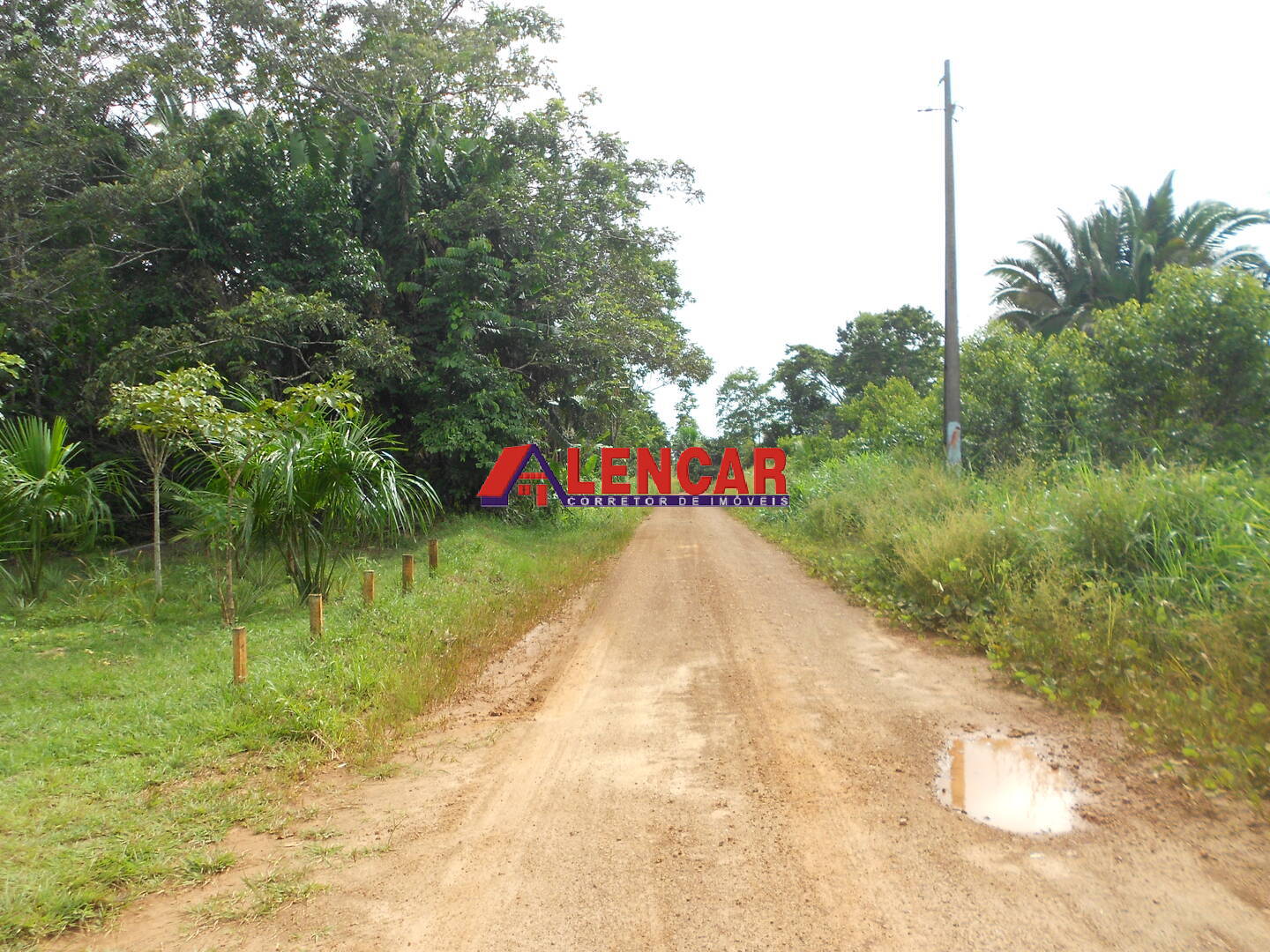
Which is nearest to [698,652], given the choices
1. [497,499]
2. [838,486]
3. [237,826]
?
[237,826]

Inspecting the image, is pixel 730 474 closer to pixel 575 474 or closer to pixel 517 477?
pixel 575 474

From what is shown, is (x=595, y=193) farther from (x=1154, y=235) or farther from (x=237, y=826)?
(x=1154, y=235)

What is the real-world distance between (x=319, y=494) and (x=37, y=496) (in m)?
3.14

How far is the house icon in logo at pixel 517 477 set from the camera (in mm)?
13961

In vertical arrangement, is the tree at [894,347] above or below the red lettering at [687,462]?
above

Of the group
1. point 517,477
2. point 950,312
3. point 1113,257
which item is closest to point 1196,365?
point 950,312

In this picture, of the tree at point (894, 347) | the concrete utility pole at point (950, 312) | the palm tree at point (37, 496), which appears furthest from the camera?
the tree at point (894, 347)

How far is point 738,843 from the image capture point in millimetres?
3357

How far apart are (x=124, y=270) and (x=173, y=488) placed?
23.1 ft

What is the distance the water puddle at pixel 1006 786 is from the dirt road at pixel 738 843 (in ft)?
0.30

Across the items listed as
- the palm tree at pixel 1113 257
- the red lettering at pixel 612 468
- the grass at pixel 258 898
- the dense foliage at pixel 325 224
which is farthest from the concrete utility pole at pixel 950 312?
the palm tree at pixel 1113 257

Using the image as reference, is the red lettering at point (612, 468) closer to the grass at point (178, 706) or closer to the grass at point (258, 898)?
the grass at point (178, 706)

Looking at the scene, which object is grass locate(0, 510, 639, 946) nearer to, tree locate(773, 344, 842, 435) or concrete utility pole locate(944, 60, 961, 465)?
concrete utility pole locate(944, 60, 961, 465)

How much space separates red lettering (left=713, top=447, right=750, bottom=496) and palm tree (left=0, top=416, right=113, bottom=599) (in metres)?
14.2
